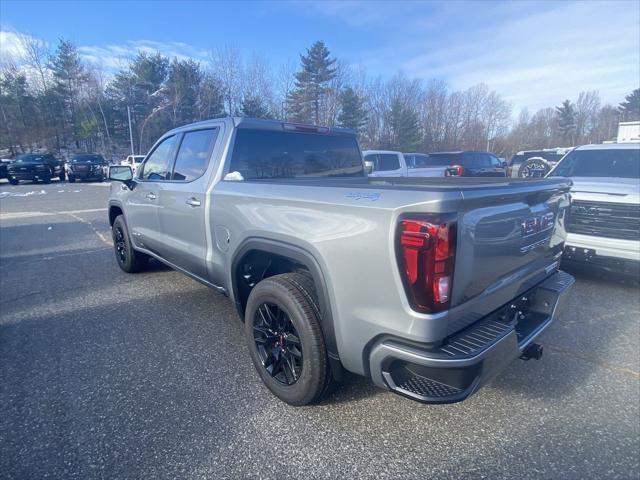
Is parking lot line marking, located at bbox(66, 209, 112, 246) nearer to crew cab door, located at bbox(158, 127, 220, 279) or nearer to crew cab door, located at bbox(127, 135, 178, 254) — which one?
crew cab door, located at bbox(127, 135, 178, 254)

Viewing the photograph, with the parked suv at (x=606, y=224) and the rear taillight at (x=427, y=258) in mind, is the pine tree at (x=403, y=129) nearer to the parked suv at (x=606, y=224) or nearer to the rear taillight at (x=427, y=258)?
the parked suv at (x=606, y=224)

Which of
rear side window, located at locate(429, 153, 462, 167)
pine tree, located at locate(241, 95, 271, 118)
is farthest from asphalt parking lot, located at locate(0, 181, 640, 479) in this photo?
pine tree, located at locate(241, 95, 271, 118)

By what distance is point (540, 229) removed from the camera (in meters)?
2.27

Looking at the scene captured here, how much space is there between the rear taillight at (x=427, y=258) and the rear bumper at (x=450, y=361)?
0.72ft

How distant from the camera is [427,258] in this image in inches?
63.7

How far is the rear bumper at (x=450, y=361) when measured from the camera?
1662mm

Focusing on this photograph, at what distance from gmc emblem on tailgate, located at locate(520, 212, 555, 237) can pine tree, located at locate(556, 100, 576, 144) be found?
83.8 meters

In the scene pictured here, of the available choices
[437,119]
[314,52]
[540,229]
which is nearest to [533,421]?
[540,229]

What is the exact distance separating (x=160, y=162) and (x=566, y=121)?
87127mm

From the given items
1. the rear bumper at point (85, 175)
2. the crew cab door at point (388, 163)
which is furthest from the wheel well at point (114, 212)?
Result: the rear bumper at point (85, 175)

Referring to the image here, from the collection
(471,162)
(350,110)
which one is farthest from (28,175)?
Answer: (350,110)

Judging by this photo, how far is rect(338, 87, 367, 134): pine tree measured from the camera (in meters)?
42.0

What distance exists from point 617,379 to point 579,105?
9377cm

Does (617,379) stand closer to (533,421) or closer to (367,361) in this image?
(533,421)
